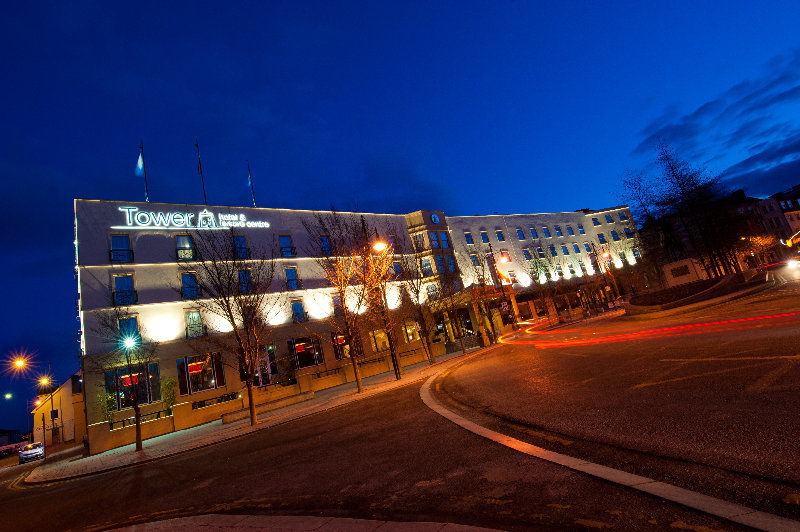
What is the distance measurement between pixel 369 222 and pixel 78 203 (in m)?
23.0

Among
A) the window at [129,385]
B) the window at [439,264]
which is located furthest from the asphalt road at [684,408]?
the window at [439,264]

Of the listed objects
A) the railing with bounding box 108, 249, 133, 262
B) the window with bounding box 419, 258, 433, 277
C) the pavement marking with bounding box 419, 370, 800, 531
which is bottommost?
the pavement marking with bounding box 419, 370, 800, 531

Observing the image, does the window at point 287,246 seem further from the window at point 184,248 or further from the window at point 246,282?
the window at point 184,248

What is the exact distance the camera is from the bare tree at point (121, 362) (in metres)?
22.0

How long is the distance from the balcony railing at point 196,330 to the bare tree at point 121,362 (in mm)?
2147

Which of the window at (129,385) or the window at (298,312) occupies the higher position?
the window at (298,312)

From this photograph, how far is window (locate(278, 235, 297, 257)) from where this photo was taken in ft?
104

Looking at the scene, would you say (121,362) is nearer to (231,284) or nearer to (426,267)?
(231,284)

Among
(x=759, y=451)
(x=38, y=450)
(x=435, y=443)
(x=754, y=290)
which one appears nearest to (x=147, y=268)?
(x=38, y=450)

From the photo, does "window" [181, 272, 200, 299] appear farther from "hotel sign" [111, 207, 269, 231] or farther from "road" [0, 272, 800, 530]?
"road" [0, 272, 800, 530]

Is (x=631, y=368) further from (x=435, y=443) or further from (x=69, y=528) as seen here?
(x=69, y=528)

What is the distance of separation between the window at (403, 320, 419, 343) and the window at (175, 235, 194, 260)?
62.9ft

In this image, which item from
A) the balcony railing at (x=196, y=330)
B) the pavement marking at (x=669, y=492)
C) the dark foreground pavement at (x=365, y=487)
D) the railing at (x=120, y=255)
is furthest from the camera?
the balcony railing at (x=196, y=330)

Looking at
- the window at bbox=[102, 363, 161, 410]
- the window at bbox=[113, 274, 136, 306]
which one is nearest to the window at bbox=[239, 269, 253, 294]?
the window at bbox=[113, 274, 136, 306]
